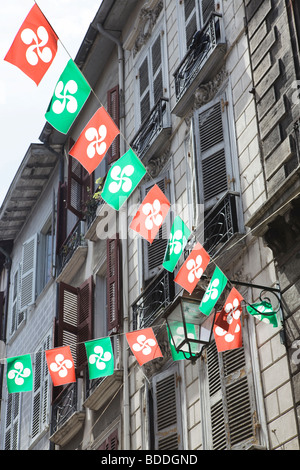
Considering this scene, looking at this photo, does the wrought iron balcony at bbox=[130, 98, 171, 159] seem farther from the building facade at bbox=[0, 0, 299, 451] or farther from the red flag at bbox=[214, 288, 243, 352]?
the red flag at bbox=[214, 288, 243, 352]

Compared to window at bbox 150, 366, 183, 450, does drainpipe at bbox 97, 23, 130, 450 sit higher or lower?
higher

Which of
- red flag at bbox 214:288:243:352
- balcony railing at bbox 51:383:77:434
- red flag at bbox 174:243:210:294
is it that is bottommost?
red flag at bbox 214:288:243:352

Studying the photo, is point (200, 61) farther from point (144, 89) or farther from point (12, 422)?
point (12, 422)

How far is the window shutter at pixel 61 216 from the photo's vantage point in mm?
18391

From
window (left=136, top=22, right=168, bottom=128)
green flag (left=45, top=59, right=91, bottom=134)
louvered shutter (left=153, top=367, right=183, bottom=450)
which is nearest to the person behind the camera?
green flag (left=45, top=59, right=91, bottom=134)

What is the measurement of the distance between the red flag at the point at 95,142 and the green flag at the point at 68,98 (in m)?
0.41

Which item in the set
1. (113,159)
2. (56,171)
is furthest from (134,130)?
(56,171)

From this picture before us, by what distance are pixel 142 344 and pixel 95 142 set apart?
2.60m

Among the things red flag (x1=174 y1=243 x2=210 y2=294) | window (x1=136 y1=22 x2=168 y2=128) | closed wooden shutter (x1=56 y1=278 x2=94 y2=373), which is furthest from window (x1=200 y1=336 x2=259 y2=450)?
window (x1=136 y1=22 x2=168 y2=128)

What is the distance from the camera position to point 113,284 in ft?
46.9

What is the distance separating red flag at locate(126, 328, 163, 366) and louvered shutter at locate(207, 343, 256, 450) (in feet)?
2.51

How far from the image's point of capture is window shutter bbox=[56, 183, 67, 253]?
60.3ft

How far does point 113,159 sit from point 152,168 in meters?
1.82

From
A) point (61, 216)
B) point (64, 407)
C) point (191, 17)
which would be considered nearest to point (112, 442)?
point (64, 407)
